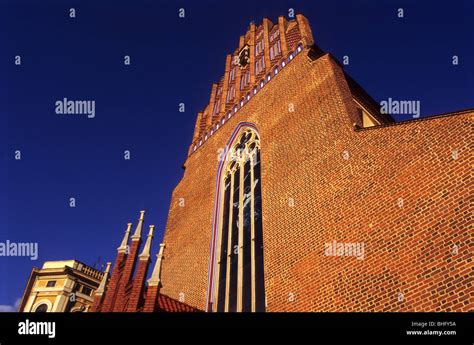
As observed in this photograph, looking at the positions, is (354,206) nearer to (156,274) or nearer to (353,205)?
(353,205)

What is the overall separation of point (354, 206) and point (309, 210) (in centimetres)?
131

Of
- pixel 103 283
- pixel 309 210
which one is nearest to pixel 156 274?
pixel 103 283

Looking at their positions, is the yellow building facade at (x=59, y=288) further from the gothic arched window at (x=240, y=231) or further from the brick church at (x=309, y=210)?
the gothic arched window at (x=240, y=231)

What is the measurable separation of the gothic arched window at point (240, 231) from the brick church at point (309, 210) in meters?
0.04

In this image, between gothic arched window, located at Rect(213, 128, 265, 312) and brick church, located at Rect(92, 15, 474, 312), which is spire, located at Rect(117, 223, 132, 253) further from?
gothic arched window, located at Rect(213, 128, 265, 312)

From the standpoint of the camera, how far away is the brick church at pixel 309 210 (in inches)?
225

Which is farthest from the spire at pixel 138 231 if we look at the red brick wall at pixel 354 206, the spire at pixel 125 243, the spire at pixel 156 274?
the red brick wall at pixel 354 206

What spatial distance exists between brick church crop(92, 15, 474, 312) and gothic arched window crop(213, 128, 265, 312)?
4 centimetres

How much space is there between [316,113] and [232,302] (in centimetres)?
569

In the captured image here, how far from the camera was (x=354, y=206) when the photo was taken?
7203mm

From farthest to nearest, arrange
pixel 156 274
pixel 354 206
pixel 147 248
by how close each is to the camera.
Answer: pixel 147 248, pixel 156 274, pixel 354 206

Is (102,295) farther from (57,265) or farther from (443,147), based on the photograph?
(57,265)

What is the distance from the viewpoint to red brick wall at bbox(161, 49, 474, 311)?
5.49 meters
